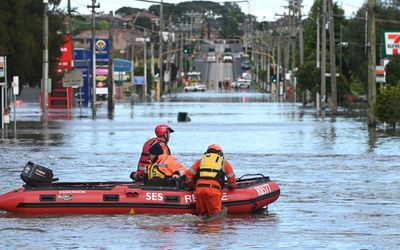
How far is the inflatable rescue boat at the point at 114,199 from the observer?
Result: 2080 centimetres

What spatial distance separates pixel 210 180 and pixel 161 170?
1.36m

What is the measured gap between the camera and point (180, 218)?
67.2 feet

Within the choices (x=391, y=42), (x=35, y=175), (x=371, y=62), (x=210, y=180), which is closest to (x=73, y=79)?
(x=391, y=42)

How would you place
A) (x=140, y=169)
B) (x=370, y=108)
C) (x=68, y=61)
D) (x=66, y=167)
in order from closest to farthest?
(x=140, y=169), (x=66, y=167), (x=370, y=108), (x=68, y=61)

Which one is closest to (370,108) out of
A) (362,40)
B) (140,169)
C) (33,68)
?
(33,68)

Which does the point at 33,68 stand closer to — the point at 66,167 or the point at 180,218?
the point at 66,167

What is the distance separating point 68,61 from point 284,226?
72.2 meters

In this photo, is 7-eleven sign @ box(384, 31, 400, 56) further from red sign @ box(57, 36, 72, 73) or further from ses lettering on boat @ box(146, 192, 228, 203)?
ses lettering on boat @ box(146, 192, 228, 203)

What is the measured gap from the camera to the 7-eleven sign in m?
76.2

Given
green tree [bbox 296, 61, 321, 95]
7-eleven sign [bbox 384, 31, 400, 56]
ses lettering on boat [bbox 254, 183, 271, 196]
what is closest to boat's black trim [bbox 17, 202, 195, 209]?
ses lettering on boat [bbox 254, 183, 271, 196]

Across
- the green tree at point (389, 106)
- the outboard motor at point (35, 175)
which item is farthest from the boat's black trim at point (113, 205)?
the green tree at point (389, 106)

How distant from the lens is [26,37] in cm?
6881

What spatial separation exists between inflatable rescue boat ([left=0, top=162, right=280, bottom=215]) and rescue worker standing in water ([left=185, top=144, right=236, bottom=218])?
1.20ft

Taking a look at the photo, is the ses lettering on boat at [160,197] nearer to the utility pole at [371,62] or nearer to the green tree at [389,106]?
the green tree at [389,106]
